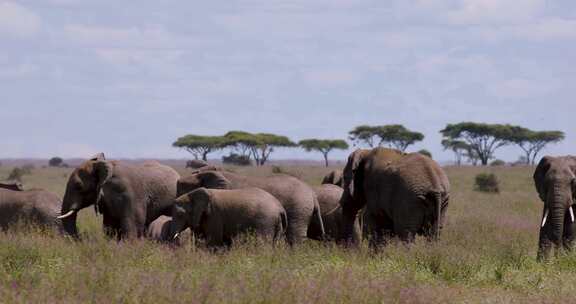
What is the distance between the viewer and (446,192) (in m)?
14.4

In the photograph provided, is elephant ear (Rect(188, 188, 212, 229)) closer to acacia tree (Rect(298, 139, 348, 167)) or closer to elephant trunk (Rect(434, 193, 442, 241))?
elephant trunk (Rect(434, 193, 442, 241))

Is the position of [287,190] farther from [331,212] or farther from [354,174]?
[331,212]

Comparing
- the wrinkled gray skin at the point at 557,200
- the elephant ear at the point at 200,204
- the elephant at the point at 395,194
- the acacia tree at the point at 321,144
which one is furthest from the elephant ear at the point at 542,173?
the acacia tree at the point at 321,144

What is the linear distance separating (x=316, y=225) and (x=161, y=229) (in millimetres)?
2603

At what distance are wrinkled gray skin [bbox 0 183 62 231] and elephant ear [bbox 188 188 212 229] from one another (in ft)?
11.2

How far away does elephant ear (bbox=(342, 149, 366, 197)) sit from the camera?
1543 cm

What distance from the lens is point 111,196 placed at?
15961 mm

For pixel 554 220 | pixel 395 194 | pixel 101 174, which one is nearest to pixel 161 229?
pixel 101 174

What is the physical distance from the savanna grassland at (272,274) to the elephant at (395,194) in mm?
449

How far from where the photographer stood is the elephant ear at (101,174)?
15805 millimetres

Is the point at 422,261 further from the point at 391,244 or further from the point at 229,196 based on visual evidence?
the point at 229,196

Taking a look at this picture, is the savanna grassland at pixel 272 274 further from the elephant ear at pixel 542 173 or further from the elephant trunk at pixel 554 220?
the elephant ear at pixel 542 173

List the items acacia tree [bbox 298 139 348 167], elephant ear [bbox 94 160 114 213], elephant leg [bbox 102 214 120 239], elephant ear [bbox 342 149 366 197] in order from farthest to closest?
acacia tree [bbox 298 139 348 167], elephant leg [bbox 102 214 120 239], elephant ear [bbox 94 160 114 213], elephant ear [bbox 342 149 366 197]

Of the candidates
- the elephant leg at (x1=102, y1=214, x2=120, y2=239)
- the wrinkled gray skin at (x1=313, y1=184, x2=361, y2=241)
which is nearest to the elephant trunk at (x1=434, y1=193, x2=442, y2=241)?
the wrinkled gray skin at (x1=313, y1=184, x2=361, y2=241)
